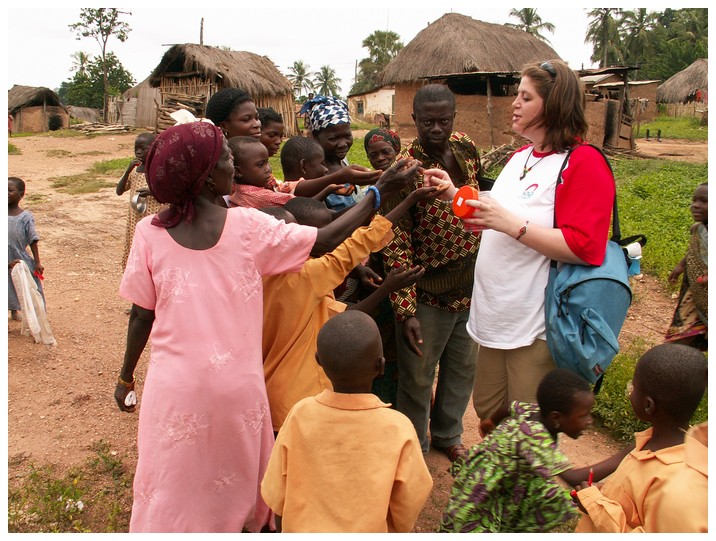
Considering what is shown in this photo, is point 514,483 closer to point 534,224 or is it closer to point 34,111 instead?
point 534,224

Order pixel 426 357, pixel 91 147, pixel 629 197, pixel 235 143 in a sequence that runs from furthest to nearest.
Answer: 1. pixel 91 147
2. pixel 629 197
3. pixel 426 357
4. pixel 235 143

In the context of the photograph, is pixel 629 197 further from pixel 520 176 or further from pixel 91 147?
pixel 91 147

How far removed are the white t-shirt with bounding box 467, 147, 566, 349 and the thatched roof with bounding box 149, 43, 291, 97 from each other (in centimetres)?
1925

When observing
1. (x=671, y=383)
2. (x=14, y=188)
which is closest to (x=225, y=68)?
(x=14, y=188)

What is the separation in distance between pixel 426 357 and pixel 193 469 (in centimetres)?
137

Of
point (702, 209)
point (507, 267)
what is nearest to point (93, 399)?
point (507, 267)

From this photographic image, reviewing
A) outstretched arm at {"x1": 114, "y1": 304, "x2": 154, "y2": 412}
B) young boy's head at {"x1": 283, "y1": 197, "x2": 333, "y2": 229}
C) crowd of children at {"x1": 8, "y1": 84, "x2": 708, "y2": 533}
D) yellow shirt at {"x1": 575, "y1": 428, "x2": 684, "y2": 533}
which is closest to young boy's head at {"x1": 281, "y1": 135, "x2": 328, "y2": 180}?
young boy's head at {"x1": 283, "y1": 197, "x2": 333, "y2": 229}

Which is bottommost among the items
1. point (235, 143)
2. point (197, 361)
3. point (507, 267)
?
point (197, 361)

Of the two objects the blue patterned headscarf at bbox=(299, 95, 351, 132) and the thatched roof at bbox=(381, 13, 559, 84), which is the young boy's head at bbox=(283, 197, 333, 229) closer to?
the blue patterned headscarf at bbox=(299, 95, 351, 132)

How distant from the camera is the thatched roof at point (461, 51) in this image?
23062mm

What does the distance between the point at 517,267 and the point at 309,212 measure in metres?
0.91

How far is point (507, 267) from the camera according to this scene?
2.42 m

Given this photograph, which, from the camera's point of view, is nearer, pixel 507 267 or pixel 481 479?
pixel 481 479

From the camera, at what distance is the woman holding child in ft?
7.23
